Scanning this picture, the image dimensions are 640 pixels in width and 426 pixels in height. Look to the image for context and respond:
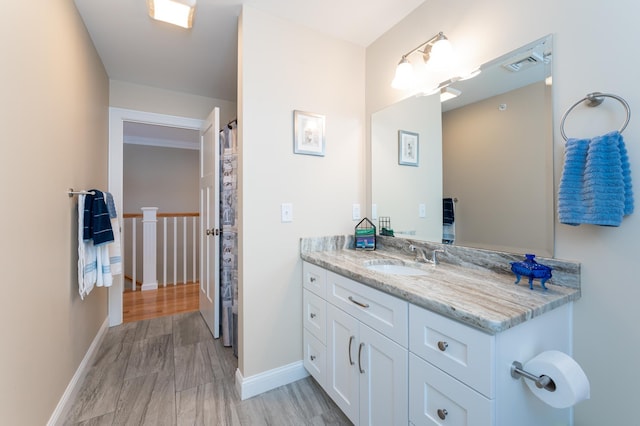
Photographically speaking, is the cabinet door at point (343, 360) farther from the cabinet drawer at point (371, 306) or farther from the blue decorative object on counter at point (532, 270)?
the blue decorative object on counter at point (532, 270)

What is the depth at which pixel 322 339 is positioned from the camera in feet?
5.41

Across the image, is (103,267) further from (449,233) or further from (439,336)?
(449,233)

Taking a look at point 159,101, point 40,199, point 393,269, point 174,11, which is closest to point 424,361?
point 393,269

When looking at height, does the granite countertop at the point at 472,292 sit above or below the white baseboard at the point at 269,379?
above

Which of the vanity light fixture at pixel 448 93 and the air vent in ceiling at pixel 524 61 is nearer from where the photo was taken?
the air vent in ceiling at pixel 524 61

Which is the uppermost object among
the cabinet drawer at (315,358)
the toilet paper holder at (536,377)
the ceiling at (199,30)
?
the ceiling at (199,30)

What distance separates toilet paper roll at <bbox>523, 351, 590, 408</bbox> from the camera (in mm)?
781

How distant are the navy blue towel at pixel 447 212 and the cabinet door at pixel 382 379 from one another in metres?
0.79

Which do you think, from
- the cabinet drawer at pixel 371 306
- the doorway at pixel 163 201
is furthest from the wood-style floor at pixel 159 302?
the cabinet drawer at pixel 371 306

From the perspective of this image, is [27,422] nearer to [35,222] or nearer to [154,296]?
[35,222]

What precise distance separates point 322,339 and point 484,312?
106cm

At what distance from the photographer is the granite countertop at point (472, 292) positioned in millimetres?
836

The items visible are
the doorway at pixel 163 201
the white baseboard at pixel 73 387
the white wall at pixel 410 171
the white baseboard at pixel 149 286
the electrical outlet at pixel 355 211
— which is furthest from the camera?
the doorway at pixel 163 201

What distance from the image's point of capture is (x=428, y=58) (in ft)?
5.21
